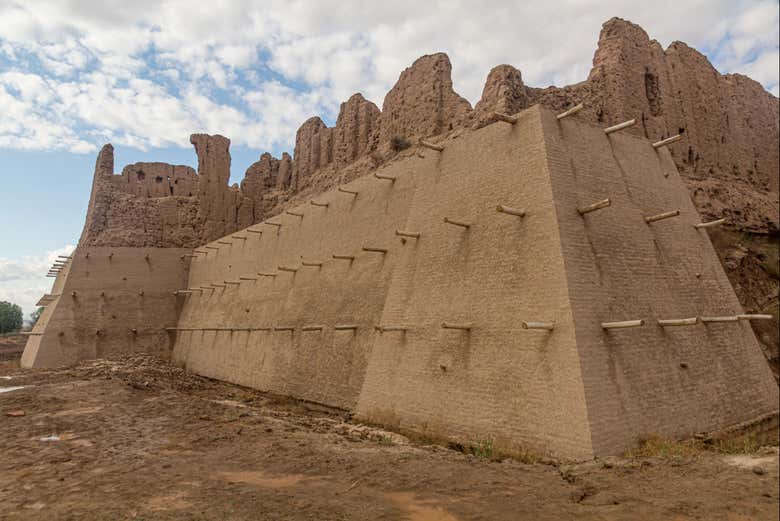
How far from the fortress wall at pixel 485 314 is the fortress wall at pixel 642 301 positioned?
Answer: 0.34 metres

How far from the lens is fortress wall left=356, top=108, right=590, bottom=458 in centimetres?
777

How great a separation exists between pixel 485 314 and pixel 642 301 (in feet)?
8.80

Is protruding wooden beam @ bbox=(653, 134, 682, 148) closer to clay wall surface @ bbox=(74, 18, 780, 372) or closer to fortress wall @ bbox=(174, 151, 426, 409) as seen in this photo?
clay wall surface @ bbox=(74, 18, 780, 372)

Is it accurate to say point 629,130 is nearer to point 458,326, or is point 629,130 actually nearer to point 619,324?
point 619,324

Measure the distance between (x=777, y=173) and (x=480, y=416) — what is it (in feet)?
61.1

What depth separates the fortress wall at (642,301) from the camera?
7738 mm

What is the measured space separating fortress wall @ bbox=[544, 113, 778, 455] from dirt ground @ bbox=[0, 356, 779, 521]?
4.43ft

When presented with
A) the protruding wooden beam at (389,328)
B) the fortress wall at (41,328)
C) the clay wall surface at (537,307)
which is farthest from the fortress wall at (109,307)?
the protruding wooden beam at (389,328)

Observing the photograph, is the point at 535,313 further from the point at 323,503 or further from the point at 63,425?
the point at 63,425

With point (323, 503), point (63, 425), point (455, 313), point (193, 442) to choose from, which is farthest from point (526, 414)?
point (63, 425)

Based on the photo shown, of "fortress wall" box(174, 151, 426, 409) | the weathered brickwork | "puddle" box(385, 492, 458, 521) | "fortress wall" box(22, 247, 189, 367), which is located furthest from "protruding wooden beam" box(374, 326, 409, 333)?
"fortress wall" box(22, 247, 189, 367)

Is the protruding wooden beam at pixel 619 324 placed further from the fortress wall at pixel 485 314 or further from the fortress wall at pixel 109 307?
the fortress wall at pixel 109 307

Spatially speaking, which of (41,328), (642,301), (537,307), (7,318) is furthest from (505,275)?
(7,318)

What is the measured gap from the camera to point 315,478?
21.8 feet
